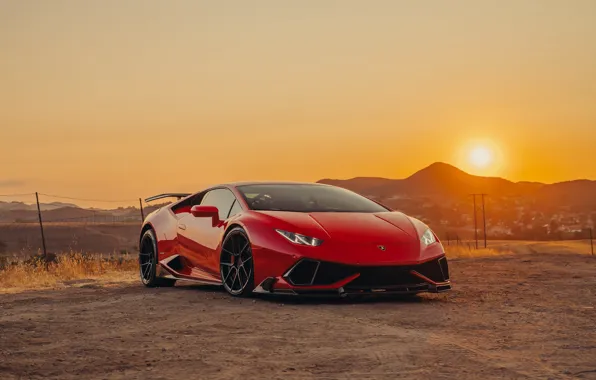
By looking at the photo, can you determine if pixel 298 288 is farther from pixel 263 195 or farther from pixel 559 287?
pixel 559 287

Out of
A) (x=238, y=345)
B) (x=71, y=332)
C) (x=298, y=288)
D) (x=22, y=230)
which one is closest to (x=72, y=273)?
(x=298, y=288)

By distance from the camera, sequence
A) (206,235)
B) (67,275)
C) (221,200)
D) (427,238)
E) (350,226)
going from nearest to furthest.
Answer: (350,226)
(427,238)
(206,235)
(221,200)
(67,275)

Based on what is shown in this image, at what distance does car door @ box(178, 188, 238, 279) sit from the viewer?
10.7 metres

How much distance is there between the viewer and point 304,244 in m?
9.32

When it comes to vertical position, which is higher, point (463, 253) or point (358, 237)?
point (358, 237)

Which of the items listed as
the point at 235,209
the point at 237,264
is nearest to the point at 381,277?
the point at 237,264

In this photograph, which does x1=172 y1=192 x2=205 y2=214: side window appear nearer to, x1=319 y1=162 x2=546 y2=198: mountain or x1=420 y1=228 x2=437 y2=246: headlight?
x1=420 y1=228 x2=437 y2=246: headlight

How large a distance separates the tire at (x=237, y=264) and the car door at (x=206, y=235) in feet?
0.69

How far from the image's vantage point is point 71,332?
7.32 metres

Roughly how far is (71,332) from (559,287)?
672 centimetres

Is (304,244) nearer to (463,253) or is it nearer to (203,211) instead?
(203,211)

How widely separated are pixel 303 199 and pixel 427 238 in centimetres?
165

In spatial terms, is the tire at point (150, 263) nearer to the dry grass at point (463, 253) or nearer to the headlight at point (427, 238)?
the headlight at point (427, 238)

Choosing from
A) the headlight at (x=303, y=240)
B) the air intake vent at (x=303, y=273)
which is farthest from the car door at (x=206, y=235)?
the air intake vent at (x=303, y=273)
